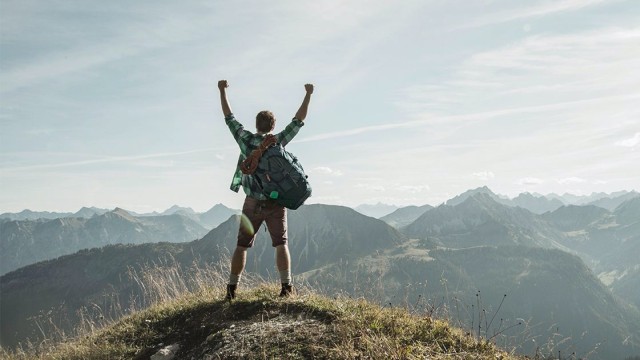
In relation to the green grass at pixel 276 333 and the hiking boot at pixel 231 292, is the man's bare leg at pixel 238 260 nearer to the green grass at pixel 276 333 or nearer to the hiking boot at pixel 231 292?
the hiking boot at pixel 231 292

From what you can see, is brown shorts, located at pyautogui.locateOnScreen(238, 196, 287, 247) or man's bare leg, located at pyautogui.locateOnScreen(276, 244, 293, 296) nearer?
brown shorts, located at pyautogui.locateOnScreen(238, 196, 287, 247)

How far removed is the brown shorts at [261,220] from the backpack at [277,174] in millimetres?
274

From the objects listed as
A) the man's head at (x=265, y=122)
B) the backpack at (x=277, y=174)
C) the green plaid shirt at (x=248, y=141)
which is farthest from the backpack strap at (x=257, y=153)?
the man's head at (x=265, y=122)

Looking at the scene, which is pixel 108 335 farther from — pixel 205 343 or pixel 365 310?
pixel 365 310

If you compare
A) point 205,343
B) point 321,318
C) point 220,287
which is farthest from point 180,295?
point 321,318

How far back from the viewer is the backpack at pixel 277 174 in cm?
749

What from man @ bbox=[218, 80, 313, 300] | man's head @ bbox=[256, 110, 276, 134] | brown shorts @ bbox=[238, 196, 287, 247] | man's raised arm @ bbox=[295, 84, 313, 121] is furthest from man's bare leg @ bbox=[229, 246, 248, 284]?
man's raised arm @ bbox=[295, 84, 313, 121]

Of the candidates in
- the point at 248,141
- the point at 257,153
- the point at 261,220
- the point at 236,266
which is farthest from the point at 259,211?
the point at 248,141

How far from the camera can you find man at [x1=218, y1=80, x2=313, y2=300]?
7.75 m

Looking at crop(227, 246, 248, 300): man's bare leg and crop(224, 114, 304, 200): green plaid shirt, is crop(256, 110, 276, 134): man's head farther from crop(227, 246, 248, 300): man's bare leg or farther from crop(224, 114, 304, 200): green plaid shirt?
crop(227, 246, 248, 300): man's bare leg

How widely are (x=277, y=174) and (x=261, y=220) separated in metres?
0.93

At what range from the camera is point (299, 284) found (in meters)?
9.17

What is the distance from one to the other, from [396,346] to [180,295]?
6.20m

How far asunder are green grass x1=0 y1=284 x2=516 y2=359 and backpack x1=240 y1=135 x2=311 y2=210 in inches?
70.7
